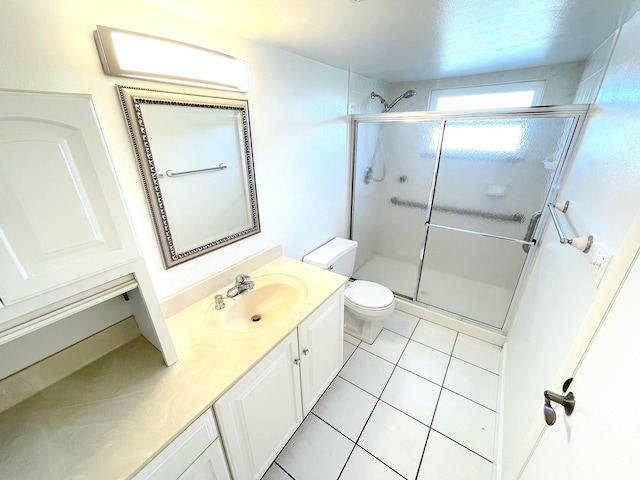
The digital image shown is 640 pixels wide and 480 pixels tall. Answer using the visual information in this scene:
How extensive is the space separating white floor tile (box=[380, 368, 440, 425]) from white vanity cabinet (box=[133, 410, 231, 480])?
1.11m

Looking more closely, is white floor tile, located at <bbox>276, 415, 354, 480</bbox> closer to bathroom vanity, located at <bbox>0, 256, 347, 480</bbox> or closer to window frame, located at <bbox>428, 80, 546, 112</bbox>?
bathroom vanity, located at <bbox>0, 256, 347, 480</bbox>

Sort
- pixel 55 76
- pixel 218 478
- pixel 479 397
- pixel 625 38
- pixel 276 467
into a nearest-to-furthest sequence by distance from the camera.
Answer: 1. pixel 55 76
2. pixel 218 478
3. pixel 625 38
4. pixel 276 467
5. pixel 479 397

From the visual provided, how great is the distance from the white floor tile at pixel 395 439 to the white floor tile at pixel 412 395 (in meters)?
0.05

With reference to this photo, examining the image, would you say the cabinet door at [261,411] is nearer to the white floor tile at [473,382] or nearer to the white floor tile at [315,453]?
the white floor tile at [315,453]

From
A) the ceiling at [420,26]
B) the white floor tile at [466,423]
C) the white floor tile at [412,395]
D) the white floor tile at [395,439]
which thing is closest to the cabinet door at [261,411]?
the white floor tile at [395,439]

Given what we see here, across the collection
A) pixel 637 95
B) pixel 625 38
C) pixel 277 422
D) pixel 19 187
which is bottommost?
pixel 277 422

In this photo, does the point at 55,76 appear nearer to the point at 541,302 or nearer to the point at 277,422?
the point at 277,422

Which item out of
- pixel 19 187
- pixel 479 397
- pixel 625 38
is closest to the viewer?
pixel 19 187

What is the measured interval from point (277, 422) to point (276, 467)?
13.1 inches

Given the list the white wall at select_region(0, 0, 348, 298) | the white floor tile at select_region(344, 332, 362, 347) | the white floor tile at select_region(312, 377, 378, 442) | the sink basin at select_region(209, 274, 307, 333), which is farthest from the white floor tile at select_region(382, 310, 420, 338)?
the sink basin at select_region(209, 274, 307, 333)

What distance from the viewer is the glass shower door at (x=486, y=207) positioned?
1840mm

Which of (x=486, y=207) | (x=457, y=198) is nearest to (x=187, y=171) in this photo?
(x=457, y=198)

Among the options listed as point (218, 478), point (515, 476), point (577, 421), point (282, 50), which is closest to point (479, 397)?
point (515, 476)

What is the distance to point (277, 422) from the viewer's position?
1.21 meters
